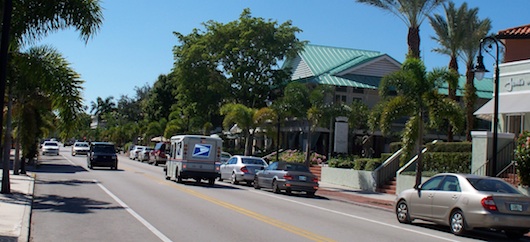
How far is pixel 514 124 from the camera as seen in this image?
88.1 ft

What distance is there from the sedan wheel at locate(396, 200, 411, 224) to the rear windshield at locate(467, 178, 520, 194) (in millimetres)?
2294

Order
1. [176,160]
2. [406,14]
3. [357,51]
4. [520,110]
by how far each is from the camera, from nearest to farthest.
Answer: [520,110] < [176,160] < [406,14] < [357,51]

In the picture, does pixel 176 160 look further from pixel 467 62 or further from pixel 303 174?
pixel 467 62

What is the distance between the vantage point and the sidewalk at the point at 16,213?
37.8 ft

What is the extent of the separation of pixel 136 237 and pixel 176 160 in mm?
17074

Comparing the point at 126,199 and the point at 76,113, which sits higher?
the point at 76,113

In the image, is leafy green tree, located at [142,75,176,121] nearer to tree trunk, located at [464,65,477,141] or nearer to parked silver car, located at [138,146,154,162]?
parked silver car, located at [138,146,154,162]

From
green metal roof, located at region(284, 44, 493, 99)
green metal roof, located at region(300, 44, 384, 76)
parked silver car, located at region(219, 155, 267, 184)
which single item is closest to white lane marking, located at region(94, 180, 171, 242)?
parked silver car, located at region(219, 155, 267, 184)

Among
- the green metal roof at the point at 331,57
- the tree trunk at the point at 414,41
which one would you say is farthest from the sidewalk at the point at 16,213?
the green metal roof at the point at 331,57

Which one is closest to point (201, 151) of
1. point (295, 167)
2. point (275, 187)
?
point (275, 187)

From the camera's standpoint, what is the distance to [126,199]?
19562mm

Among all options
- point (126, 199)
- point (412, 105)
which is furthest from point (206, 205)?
point (412, 105)

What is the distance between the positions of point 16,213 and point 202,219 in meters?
4.43

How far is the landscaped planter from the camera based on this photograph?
1195 inches
